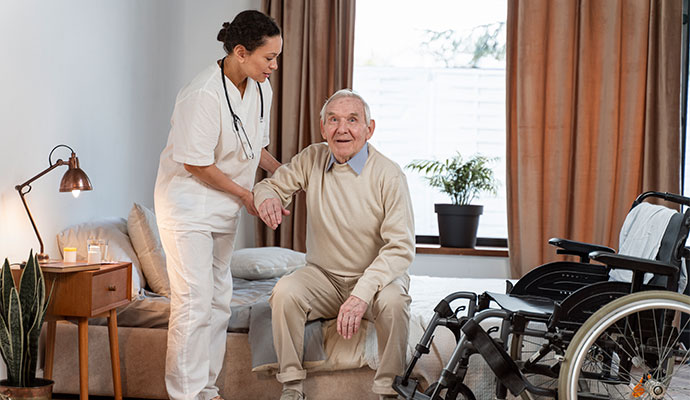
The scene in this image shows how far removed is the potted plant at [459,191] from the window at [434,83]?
21cm

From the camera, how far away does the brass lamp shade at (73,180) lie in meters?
2.62

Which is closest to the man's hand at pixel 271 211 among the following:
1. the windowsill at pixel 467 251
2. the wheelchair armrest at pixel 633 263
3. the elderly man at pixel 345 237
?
the elderly man at pixel 345 237

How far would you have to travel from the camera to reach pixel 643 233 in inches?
108

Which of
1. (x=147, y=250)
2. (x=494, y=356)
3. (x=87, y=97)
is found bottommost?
(x=494, y=356)

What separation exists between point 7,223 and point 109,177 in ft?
3.12

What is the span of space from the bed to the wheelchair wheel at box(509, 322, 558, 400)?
7.0 inches

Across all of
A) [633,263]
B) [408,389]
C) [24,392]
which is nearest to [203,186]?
[24,392]

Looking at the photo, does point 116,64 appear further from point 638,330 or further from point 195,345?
point 638,330

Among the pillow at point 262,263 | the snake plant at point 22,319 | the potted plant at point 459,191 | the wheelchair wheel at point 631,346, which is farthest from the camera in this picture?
the potted plant at point 459,191

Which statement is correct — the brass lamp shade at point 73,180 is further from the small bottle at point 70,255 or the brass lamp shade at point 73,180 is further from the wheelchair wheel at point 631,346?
the wheelchair wheel at point 631,346

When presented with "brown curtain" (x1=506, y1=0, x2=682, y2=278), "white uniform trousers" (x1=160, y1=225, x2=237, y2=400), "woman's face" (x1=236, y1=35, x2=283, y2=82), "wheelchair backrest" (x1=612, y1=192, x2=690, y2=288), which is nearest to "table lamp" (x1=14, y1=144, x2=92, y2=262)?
"white uniform trousers" (x1=160, y1=225, x2=237, y2=400)

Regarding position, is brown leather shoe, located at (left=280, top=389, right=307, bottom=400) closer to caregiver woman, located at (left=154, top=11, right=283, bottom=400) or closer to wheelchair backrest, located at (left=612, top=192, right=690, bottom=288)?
caregiver woman, located at (left=154, top=11, right=283, bottom=400)

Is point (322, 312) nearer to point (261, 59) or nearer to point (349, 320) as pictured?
point (349, 320)

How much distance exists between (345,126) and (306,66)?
7.74ft
